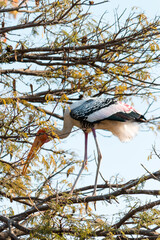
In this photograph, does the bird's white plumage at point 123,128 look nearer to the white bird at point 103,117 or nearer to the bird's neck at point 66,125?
the white bird at point 103,117

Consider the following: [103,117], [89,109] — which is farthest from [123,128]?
[89,109]

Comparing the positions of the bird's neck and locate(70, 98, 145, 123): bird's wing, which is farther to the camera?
the bird's neck

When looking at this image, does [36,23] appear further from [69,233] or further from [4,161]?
[69,233]

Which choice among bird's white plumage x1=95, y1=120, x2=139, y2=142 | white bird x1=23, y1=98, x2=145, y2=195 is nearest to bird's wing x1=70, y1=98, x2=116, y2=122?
white bird x1=23, y1=98, x2=145, y2=195

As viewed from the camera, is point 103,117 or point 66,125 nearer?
point 103,117

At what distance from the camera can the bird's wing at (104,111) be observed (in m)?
5.48

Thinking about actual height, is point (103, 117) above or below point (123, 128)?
above

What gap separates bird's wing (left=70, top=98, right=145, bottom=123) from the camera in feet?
18.0

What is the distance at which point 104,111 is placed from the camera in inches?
217

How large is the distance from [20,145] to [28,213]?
0.62 metres

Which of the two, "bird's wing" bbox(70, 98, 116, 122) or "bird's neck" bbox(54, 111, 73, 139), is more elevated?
"bird's wing" bbox(70, 98, 116, 122)

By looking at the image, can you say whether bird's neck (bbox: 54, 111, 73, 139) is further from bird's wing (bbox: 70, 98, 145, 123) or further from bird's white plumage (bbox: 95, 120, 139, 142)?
bird's white plumage (bbox: 95, 120, 139, 142)

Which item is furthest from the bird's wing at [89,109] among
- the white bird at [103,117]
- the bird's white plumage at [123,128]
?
the bird's white plumage at [123,128]

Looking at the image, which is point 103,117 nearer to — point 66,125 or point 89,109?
point 89,109
